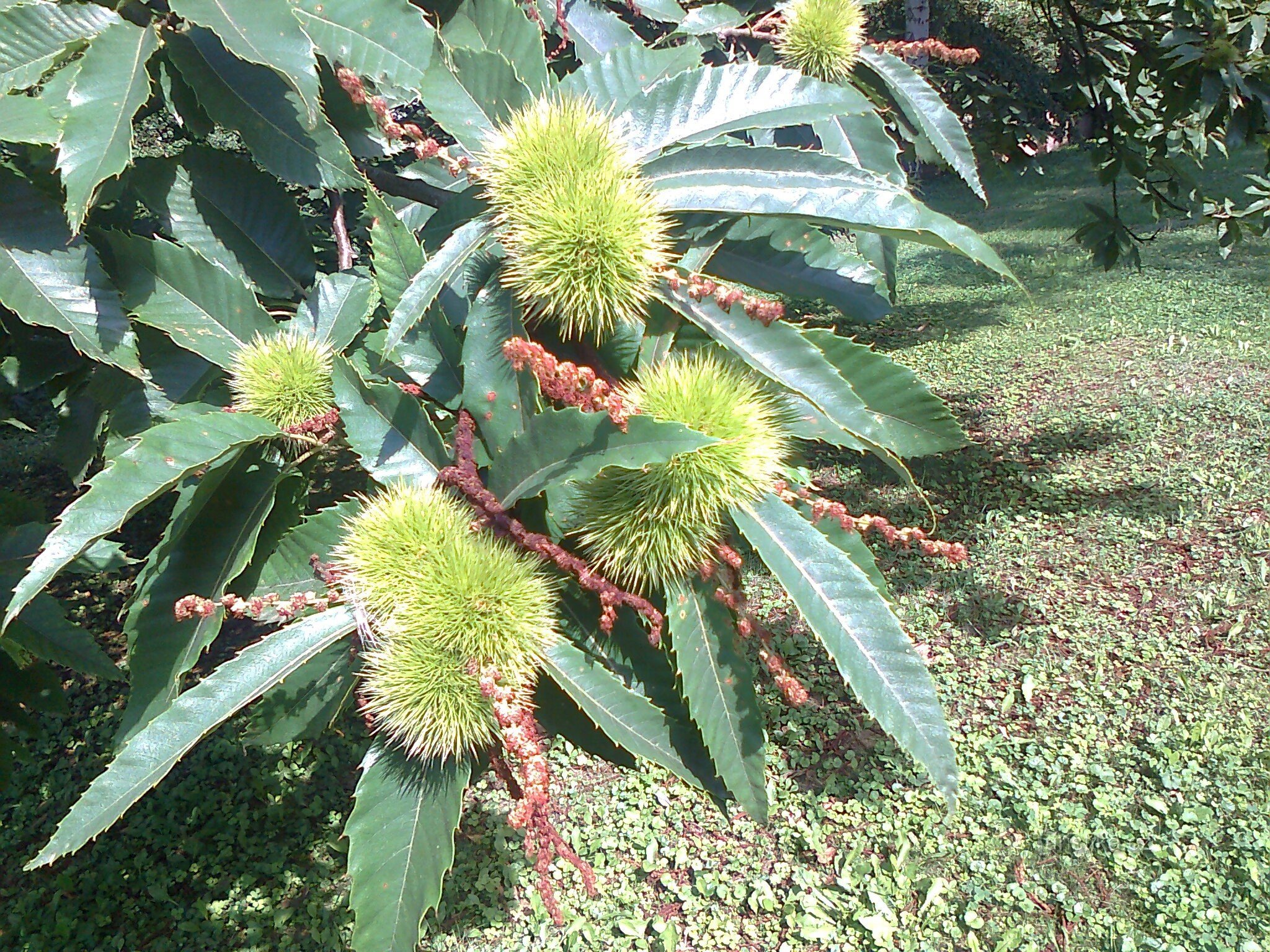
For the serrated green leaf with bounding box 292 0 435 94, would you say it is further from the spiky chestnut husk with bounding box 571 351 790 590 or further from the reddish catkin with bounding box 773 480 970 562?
the reddish catkin with bounding box 773 480 970 562

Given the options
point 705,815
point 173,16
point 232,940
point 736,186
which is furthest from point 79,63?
point 705,815

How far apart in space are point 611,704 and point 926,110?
1177mm

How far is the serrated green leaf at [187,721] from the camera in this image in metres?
0.75

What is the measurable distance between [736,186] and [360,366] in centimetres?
49

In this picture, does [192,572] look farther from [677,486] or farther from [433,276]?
[677,486]

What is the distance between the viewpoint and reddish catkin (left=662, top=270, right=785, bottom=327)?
0.90m

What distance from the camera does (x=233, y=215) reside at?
4.40 feet

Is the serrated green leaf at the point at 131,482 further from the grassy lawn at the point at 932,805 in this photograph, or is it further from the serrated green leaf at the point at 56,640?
the grassy lawn at the point at 932,805

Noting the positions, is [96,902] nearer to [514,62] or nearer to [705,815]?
[705,815]

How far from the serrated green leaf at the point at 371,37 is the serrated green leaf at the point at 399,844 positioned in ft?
2.77

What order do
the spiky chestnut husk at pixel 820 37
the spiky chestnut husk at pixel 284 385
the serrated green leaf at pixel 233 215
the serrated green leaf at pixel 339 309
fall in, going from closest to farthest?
1. the spiky chestnut husk at pixel 284 385
2. the serrated green leaf at pixel 339 309
3. the serrated green leaf at pixel 233 215
4. the spiky chestnut husk at pixel 820 37

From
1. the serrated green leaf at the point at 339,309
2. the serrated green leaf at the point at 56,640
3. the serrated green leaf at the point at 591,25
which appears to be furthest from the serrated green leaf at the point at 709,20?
the serrated green leaf at the point at 56,640

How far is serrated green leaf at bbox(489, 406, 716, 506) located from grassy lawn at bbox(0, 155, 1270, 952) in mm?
1296

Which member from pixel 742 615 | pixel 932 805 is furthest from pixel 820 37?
pixel 932 805
